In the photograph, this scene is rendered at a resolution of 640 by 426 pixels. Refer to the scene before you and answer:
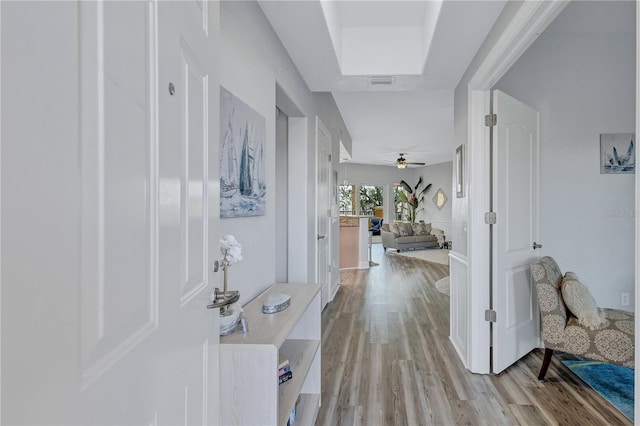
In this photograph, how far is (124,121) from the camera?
0.52 metres

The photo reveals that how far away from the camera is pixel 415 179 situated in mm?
11633

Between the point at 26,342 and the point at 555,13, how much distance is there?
2.06 m

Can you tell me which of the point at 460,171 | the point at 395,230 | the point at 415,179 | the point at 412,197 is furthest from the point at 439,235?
the point at 460,171

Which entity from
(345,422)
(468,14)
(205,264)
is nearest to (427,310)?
(345,422)

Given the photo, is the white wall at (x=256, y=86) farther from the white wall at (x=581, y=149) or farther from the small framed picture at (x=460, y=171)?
the white wall at (x=581, y=149)

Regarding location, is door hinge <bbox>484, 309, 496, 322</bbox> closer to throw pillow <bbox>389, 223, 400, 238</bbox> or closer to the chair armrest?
throw pillow <bbox>389, 223, 400, 238</bbox>

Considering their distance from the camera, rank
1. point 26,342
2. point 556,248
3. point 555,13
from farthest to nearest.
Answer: point 556,248 → point 555,13 → point 26,342

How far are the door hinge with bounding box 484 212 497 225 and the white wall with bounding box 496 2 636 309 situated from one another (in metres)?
0.84

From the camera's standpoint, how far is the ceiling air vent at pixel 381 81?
8.96 feet

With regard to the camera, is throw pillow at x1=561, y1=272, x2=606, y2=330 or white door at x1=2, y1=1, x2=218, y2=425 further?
throw pillow at x1=561, y1=272, x2=606, y2=330

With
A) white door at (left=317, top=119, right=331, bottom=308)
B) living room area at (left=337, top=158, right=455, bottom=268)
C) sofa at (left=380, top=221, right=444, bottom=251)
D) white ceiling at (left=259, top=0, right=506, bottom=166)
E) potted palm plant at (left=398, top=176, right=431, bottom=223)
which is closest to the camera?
white ceiling at (left=259, top=0, right=506, bottom=166)

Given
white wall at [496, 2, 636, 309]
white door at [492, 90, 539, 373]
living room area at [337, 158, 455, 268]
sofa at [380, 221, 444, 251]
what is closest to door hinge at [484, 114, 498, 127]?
white door at [492, 90, 539, 373]

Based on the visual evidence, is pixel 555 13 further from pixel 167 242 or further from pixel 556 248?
pixel 556 248

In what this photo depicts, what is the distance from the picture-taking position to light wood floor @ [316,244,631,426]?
193cm
